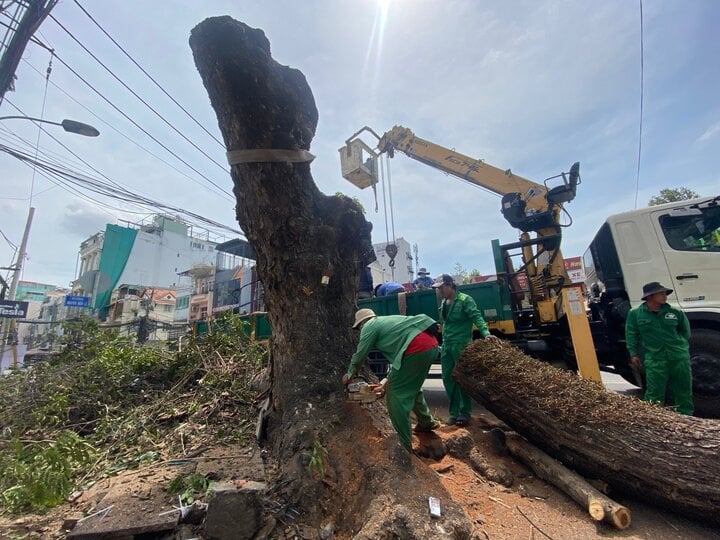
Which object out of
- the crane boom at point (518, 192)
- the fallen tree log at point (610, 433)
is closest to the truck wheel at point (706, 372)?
the crane boom at point (518, 192)

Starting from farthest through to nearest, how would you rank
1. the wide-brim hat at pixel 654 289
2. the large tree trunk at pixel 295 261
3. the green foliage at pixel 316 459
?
the wide-brim hat at pixel 654 289, the large tree trunk at pixel 295 261, the green foliage at pixel 316 459

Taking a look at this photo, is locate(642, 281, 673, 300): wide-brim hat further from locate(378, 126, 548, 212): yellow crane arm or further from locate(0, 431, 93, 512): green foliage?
locate(0, 431, 93, 512): green foliage

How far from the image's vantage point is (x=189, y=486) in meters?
2.63

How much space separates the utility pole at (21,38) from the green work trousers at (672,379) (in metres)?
9.09

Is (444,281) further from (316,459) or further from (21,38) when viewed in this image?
(21,38)

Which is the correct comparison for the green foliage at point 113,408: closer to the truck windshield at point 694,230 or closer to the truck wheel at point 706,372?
the truck wheel at point 706,372

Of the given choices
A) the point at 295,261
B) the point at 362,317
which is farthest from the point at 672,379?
the point at 295,261

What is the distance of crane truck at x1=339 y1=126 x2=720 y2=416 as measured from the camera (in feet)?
14.1

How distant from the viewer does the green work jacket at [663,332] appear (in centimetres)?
359

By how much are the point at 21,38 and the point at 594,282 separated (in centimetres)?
961

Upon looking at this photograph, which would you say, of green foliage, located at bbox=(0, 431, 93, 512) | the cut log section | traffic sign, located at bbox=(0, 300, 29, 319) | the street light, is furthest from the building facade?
the cut log section

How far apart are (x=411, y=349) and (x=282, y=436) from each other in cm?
131

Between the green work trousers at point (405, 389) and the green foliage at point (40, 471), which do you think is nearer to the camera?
the green foliage at point (40, 471)

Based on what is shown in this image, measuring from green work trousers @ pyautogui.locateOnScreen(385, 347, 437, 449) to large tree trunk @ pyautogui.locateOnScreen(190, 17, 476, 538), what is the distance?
0.78ft
